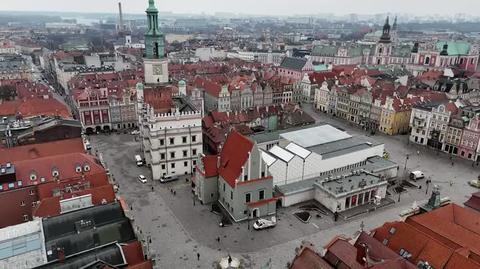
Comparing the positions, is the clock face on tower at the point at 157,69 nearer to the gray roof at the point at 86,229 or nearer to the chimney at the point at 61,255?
the gray roof at the point at 86,229

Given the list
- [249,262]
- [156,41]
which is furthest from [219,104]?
[249,262]

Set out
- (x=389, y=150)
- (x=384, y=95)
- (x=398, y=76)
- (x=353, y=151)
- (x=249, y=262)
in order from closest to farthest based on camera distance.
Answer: (x=249, y=262) < (x=353, y=151) < (x=389, y=150) < (x=384, y=95) < (x=398, y=76)

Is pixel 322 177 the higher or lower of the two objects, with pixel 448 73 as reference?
lower

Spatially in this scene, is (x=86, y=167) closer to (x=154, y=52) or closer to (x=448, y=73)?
(x=154, y=52)

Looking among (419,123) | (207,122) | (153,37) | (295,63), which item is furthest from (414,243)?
(295,63)

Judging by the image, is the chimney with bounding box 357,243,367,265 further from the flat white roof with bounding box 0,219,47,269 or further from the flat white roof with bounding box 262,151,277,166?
the flat white roof with bounding box 0,219,47,269

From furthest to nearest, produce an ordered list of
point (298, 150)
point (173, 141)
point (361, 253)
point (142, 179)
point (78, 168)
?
point (173, 141), point (142, 179), point (298, 150), point (78, 168), point (361, 253)

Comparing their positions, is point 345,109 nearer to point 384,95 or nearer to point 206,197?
point 384,95

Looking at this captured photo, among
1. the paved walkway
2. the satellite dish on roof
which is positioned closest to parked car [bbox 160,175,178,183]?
the paved walkway
